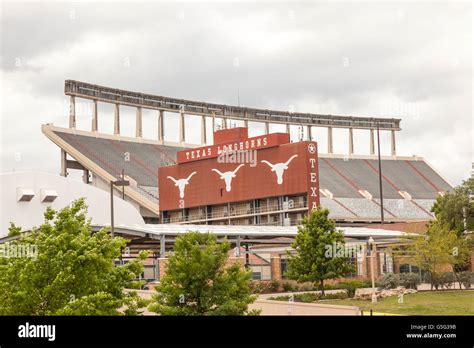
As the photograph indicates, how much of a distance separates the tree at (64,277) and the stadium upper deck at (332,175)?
7391 centimetres

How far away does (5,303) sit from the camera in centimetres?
2423

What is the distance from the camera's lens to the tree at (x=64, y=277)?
23.6 meters

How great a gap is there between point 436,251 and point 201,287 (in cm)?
2665

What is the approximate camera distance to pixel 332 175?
393 feet

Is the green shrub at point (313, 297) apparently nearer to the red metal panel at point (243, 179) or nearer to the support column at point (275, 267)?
the support column at point (275, 267)

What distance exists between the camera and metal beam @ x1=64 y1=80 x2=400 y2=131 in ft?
365

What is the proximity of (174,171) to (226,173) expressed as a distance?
7.50m

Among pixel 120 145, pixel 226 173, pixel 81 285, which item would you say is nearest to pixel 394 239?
pixel 226 173

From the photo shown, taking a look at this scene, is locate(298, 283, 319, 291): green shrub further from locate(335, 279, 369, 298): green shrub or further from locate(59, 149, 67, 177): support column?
locate(59, 149, 67, 177): support column

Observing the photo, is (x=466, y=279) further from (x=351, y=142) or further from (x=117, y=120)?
(x=351, y=142)

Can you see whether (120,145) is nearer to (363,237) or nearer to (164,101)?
(164,101)

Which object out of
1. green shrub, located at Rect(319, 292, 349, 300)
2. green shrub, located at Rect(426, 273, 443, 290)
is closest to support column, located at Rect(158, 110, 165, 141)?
green shrub, located at Rect(426, 273, 443, 290)

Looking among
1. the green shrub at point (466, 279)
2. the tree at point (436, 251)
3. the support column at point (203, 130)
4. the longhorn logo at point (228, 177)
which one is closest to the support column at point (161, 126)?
the support column at point (203, 130)

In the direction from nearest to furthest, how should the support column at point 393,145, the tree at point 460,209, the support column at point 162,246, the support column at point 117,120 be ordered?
the support column at point 162,246, the tree at point 460,209, the support column at point 117,120, the support column at point 393,145
